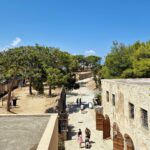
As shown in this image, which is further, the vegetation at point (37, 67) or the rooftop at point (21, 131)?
the vegetation at point (37, 67)

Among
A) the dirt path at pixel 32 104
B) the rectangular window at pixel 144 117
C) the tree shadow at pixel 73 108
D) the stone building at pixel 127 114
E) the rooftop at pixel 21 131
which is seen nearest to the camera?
the rooftop at pixel 21 131

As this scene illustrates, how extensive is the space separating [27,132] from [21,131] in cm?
23

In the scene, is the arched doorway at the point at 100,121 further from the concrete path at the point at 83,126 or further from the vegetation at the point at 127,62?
the vegetation at the point at 127,62

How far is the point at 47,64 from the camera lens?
35.8 meters

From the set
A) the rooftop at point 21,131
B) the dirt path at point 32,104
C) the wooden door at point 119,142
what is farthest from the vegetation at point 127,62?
the rooftop at point 21,131

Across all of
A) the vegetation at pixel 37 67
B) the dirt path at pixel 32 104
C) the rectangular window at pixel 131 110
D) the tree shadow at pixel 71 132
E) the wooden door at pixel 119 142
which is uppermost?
the vegetation at pixel 37 67

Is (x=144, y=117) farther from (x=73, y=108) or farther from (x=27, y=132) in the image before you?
(x=73, y=108)

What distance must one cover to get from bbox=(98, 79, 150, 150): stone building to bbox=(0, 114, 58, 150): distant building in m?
Result: 8.07

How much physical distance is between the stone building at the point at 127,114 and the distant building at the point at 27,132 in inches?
318

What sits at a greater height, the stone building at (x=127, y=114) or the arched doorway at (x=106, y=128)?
the stone building at (x=127, y=114)

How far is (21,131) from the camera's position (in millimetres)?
7934

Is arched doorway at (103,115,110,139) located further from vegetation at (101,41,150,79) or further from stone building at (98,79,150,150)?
vegetation at (101,41,150,79)

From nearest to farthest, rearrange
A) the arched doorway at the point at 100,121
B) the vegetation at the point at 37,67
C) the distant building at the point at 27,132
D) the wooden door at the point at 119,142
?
the distant building at the point at 27,132, the wooden door at the point at 119,142, the arched doorway at the point at 100,121, the vegetation at the point at 37,67

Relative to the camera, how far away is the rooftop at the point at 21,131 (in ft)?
21.8
